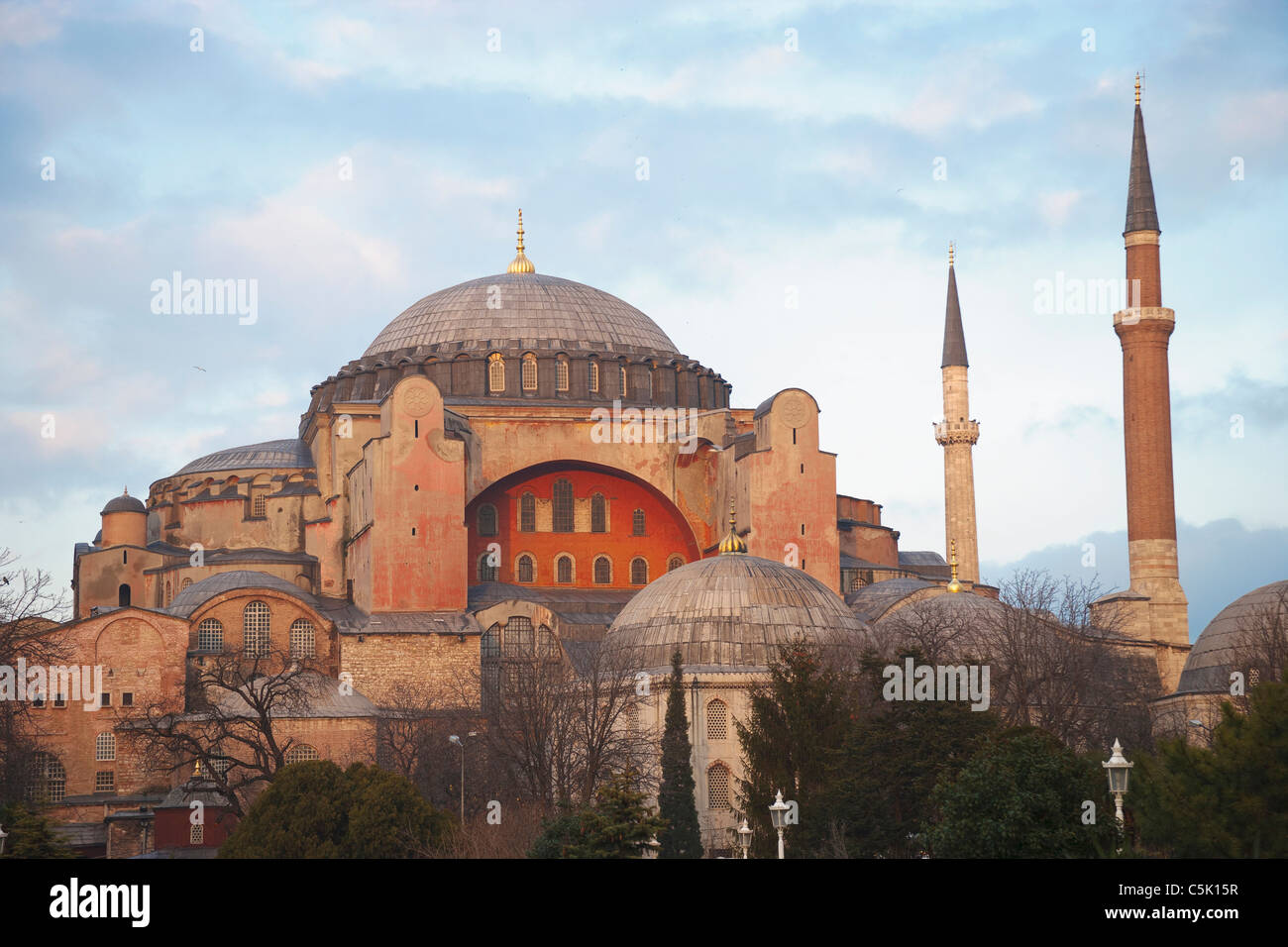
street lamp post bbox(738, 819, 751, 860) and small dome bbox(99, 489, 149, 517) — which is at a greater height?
small dome bbox(99, 489, 149, 517)

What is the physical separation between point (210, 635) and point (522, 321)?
46.1 feet

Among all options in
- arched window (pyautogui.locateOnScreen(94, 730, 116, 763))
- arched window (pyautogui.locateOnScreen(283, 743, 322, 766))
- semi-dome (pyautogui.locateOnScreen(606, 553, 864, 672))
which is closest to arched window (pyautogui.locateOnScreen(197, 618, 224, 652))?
arched window (pyautogui.locateOnScreen(94, 730, 116, 763))

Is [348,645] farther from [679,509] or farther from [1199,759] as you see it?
[1199,759]

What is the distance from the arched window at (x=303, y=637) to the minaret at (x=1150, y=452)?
21.4 m

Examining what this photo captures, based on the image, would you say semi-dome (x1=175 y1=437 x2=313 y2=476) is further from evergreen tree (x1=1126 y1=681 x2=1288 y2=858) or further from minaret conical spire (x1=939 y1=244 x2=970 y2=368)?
evergreen tree (x1=1126 y1=681 x2=1288 y2=858)

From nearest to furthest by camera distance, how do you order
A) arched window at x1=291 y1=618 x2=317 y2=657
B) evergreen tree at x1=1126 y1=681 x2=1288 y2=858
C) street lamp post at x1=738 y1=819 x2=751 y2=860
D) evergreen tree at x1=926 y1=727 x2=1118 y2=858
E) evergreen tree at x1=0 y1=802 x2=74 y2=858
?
1. evergreen tree at x1=926 y1=727 x2=1118 y2=858
2. evergreen tree at x1=1126 y1=681 x2=1288 y2=858
3. evergreen tree at x1=0 y1=802 x2=74 y2=858
4. street lamp post at x1=738 y1=819 x2=751 y2=860
5. arched window at x1=291 y1=618 x2=317 y2=657

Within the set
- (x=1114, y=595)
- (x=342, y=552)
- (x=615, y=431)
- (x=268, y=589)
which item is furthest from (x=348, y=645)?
(x=1114, y=595)

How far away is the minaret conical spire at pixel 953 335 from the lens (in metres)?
56.7

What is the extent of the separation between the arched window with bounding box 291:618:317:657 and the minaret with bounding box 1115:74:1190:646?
70.1ft

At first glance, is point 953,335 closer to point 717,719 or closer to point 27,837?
point 717,719

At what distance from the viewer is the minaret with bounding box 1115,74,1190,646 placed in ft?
155

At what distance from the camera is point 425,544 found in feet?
136

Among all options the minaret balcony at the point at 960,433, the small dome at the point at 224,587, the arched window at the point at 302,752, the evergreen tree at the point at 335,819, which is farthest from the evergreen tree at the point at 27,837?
the minaret balcony at the point at 960,433
